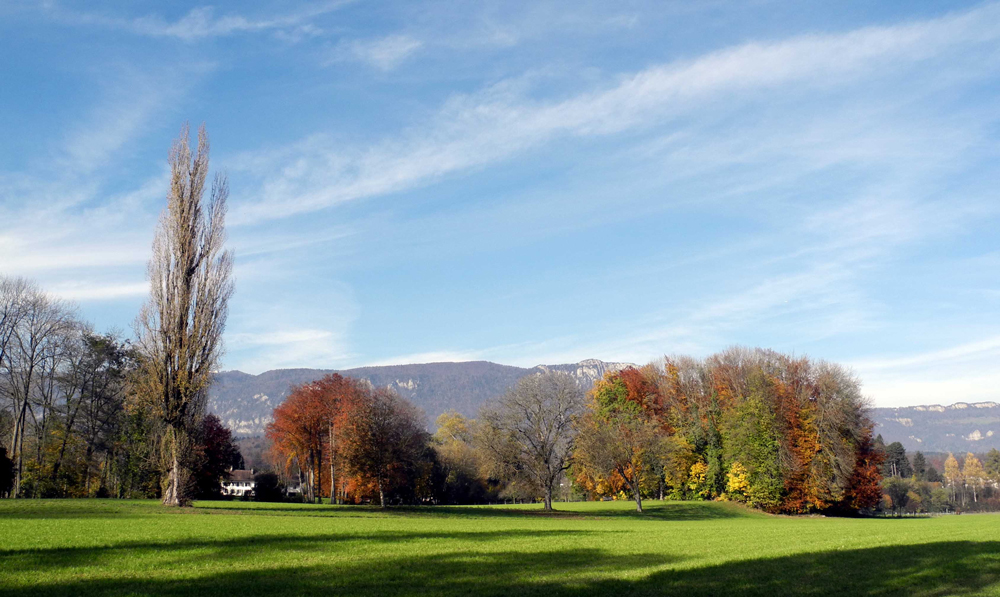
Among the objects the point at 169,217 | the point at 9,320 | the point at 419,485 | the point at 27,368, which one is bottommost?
the point at 419,485

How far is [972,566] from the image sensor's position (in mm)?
18453

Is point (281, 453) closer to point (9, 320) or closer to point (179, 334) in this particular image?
point (9, 320)

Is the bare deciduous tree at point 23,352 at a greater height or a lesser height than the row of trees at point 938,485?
greater

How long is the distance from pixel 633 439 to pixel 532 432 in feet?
29.2

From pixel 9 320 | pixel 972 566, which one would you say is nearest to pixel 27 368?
pixel 9 320

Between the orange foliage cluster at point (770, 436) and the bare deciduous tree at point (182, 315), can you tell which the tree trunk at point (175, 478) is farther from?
the orange foliage cluster at point (770, 436)

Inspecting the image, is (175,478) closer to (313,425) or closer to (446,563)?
(446,563)

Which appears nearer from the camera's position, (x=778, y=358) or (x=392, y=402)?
(x=392, y=402)

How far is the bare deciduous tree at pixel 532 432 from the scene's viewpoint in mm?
52312

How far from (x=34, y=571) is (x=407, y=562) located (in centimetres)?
782

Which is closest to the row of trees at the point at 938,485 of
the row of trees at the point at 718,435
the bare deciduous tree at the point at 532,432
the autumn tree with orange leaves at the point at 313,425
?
the row of trees at the point at 718,435

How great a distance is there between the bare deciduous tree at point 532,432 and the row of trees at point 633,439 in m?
0.09

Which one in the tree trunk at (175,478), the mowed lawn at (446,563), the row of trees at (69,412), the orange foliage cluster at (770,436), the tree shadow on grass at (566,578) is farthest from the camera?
the orange foliage cluster at (770,436)

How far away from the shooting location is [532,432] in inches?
2108
